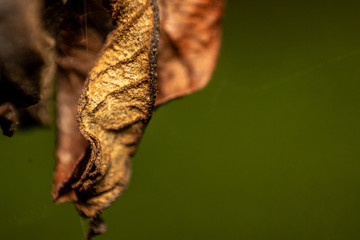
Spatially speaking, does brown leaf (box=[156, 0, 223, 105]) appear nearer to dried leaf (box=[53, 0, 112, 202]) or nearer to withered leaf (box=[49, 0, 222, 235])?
withered leaf (box=[49, 0, 222, 235])

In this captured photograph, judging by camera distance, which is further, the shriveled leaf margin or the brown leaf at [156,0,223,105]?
the brown leaf at [156,0,223,105]

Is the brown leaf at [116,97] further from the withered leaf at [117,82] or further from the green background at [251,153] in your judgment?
the green background at [251,153]

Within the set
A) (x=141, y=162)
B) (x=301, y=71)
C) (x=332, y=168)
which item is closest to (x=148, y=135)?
(x=141, y=162)

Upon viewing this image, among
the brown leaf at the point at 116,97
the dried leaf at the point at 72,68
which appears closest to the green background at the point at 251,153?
the dried leaf at the point at 72,68

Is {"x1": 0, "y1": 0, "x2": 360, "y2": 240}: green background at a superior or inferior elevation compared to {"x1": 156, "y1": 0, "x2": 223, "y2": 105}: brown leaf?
inferior

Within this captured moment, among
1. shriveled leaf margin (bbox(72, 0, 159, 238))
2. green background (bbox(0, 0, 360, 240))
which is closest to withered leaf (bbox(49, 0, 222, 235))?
shriveled leaf margin (bbox(72, 0, 159, 238))

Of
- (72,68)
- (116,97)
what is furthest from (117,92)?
(72,68)

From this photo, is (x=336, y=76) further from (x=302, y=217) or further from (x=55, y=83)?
(x=55, y=83)
